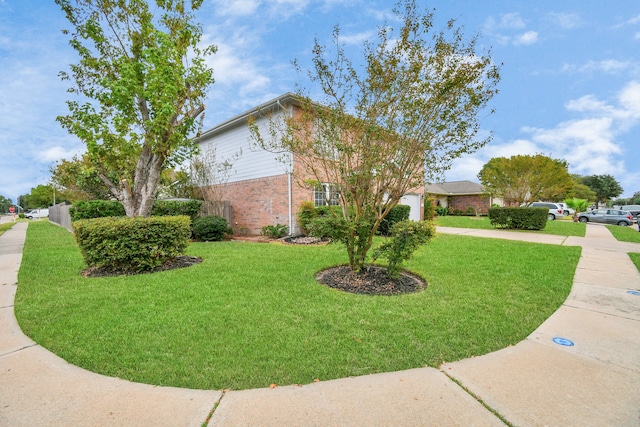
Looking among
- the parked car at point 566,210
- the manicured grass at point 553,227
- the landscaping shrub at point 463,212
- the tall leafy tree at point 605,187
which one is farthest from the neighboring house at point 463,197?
the tall leafy tree at point 605,187

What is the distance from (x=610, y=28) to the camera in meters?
7.41

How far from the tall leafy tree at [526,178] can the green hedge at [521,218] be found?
3.93 metres

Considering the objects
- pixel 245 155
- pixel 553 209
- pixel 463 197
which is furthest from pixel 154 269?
pixel 463 197

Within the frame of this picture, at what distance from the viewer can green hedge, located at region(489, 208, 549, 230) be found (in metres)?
15.1

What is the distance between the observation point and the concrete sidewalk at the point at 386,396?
2.03 m

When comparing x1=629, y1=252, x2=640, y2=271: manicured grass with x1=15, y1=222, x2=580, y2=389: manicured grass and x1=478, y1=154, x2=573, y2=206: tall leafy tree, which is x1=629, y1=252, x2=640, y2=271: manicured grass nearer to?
x1=15, y1=222, x2=580, y2=389: manicured grass

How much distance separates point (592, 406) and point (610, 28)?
969cm

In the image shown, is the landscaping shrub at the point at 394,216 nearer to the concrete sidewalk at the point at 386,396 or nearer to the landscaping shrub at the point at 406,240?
the landscaping shrub at the point at 406,240

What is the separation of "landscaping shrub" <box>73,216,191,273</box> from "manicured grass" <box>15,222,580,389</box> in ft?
1.66

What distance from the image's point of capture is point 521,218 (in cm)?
1529

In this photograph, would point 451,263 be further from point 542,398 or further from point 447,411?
point 447,411

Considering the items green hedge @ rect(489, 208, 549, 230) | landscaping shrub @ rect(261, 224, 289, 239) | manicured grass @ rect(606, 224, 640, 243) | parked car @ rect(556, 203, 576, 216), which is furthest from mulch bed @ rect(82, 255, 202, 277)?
parked car @ rect(556, 203, 576, 216)

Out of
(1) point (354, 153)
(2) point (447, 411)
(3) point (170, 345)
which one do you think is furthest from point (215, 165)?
(2) point (447, 411)

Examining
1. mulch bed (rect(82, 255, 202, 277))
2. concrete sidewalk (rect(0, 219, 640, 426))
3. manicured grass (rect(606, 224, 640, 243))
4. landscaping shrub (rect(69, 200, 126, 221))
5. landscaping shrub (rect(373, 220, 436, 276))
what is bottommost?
concrete sidewalk (rect(0, 219, 640, 426))
